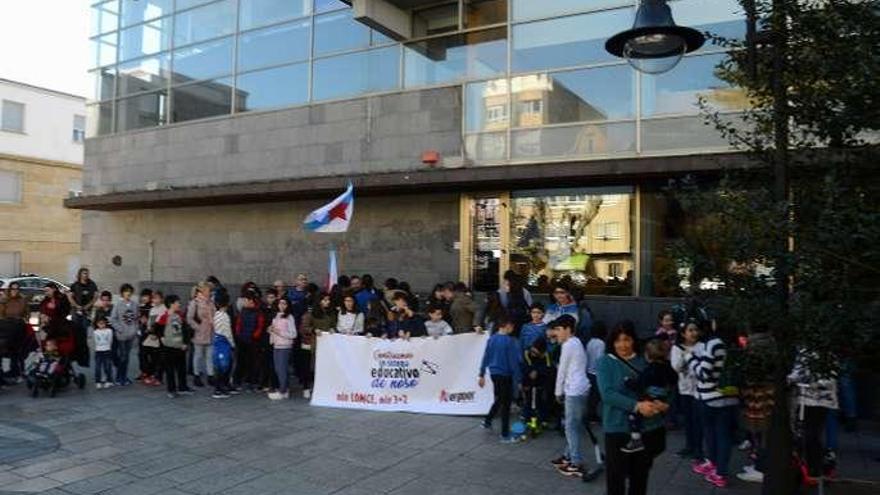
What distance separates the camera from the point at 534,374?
29.1ft

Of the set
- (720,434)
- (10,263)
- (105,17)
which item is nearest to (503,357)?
(720,434)

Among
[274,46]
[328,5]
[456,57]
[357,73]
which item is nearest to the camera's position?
[456,57]

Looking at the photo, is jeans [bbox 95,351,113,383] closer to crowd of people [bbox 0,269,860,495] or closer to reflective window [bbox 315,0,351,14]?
A: crowd of people [bbox 0,269,860,495]

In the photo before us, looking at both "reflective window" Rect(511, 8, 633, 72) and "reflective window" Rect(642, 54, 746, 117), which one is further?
"reflective window" Rect(511, 8, 633, 72)

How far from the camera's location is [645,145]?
1229 cm

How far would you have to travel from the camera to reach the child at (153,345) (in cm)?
1205

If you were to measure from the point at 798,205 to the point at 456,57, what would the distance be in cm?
980

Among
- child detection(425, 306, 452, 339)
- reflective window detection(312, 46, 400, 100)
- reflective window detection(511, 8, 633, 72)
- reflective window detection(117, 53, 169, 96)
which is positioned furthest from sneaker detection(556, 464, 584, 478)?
reflective window detection(117, 53, 169, 96)

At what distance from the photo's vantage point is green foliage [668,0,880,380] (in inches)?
193

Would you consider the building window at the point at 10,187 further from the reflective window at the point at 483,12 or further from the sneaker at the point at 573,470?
the sneaker at the point at 573,470

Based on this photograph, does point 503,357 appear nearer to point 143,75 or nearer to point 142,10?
point 143,75

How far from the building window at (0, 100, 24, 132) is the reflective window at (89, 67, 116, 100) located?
20.0 metres

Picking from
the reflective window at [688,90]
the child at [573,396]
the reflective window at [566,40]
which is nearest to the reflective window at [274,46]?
→ the reflective window at [566,40]

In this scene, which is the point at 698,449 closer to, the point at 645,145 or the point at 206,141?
the point at 645,145
